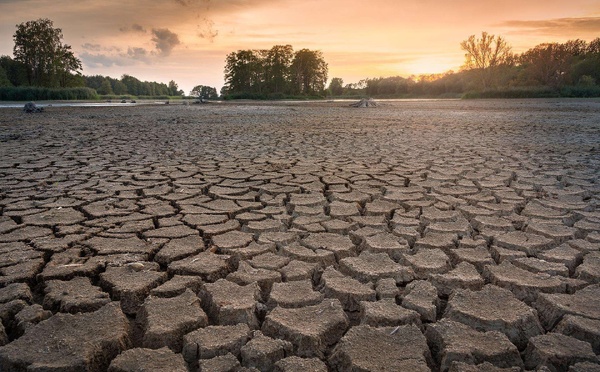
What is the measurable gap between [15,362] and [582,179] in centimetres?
427

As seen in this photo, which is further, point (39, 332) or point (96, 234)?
point (96, 234)

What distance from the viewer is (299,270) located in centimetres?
195

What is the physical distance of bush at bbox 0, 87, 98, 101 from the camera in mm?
31337

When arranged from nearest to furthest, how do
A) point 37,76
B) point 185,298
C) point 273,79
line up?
point 185,298
point 37,76
point 273,79

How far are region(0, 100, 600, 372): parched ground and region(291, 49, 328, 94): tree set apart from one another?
52.5 m

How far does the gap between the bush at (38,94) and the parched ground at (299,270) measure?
33.5 metres

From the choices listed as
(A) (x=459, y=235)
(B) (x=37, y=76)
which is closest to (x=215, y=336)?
(A) (x=459, y=235)

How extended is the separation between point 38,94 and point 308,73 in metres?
33.2

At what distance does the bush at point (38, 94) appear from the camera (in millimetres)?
31337

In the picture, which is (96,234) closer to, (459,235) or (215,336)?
(215,336)

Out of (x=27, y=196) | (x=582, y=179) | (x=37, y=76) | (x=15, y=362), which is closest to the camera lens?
(x=15, y=362)

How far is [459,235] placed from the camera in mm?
2441

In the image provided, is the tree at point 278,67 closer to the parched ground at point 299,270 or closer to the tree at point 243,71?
the tree at point 243,71

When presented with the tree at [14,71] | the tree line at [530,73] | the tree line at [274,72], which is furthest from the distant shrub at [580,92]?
the tree at [14,71]
